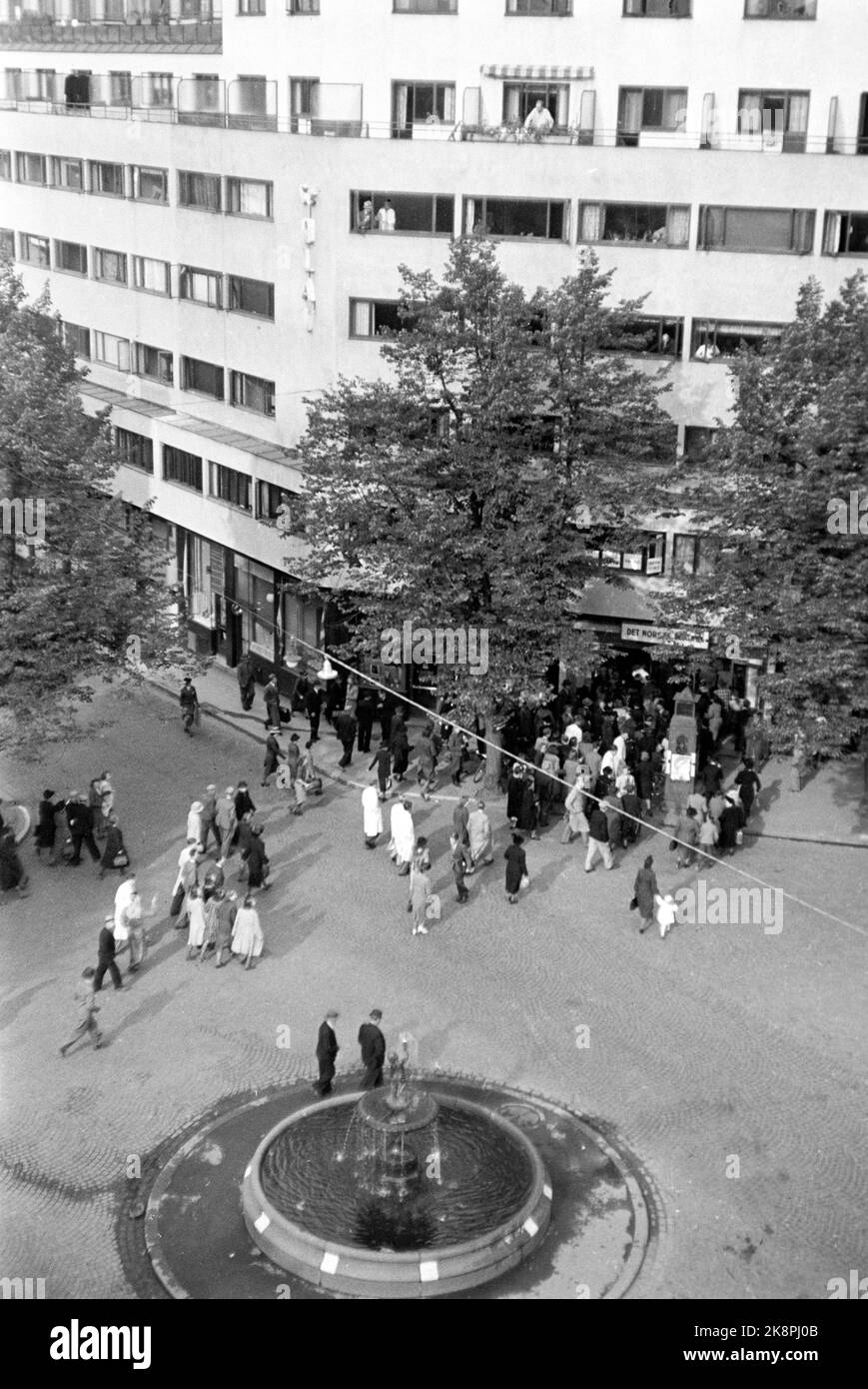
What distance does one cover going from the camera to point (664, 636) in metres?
38.2

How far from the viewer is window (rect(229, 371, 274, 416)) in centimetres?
4397

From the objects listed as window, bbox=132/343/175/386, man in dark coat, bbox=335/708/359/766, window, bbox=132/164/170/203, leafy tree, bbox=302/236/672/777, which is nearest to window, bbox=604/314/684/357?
leafy tree, bbox=302/236/672/777

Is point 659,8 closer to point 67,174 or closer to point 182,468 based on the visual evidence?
point 182,468

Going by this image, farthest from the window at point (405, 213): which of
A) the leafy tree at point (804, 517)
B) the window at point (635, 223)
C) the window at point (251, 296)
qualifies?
the leafy tree at point (804, 517)

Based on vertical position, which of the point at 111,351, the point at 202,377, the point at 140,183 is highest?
the point at 140,183

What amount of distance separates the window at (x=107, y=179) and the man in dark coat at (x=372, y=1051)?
3651 cm

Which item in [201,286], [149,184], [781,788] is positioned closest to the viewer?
[781,788]

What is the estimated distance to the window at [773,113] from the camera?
39.1 metres

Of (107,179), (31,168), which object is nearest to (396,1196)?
(107,179)

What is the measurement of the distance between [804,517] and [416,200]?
14.3 meters

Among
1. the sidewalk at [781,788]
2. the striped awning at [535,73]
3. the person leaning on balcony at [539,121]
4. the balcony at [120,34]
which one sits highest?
the balcony at [120,34]

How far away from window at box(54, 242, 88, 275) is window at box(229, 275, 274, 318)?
38.5 feet

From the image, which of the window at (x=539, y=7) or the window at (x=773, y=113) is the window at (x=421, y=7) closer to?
the window at (x=539, y=7)

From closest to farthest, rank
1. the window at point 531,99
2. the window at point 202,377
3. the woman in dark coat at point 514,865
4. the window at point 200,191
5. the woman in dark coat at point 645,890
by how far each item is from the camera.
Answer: the woman in dark coat at point 645,890, the woman in dark coat at point 514,865, the window at point 531,99, the window at point 200,191, the window at point 202,377
